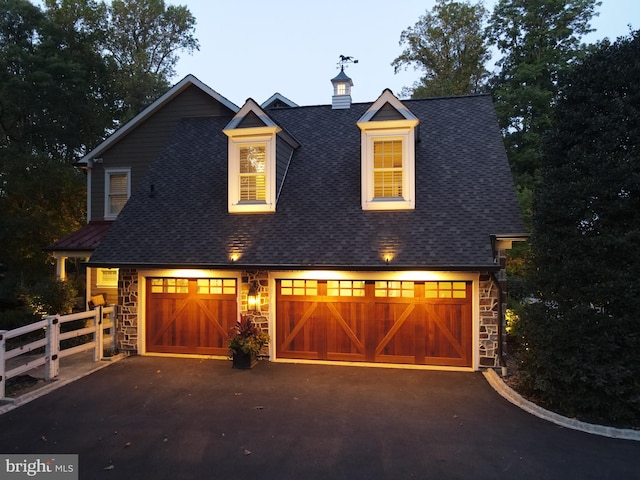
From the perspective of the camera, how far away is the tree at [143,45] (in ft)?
80.7

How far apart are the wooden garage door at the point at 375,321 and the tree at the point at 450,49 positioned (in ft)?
56.6

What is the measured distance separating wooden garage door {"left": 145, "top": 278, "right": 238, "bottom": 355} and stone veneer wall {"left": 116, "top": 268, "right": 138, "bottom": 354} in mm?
287

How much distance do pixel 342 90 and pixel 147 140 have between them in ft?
22.2

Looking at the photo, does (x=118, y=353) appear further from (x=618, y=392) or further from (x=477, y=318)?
(x=618, y=392)

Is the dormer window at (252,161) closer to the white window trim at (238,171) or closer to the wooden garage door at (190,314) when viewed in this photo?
the white window trim at (238,171)

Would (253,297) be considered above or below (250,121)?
below

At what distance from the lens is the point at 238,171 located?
411 inches

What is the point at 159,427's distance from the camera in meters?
6.02

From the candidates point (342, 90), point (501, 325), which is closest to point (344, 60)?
point (342, 90)

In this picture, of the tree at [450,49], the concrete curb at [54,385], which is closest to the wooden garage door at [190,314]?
the concrete curb at [54,385]

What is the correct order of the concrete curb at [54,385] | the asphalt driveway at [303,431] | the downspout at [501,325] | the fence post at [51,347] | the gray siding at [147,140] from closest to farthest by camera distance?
the asphalt driveway at [303,431]
the concrete curb at [54,385]
the fence post at [51,347]
the downspout at [501,325]
the gray siding at [147,140]

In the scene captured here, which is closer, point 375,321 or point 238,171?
point 375,321

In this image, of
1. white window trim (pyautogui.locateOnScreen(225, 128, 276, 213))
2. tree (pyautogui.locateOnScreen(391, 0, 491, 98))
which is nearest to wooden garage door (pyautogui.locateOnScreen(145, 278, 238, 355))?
white window trim (pyautogui.locateOnScreen(225, 128, 276, 213))

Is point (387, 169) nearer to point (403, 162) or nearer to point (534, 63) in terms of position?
point (403, 162)
